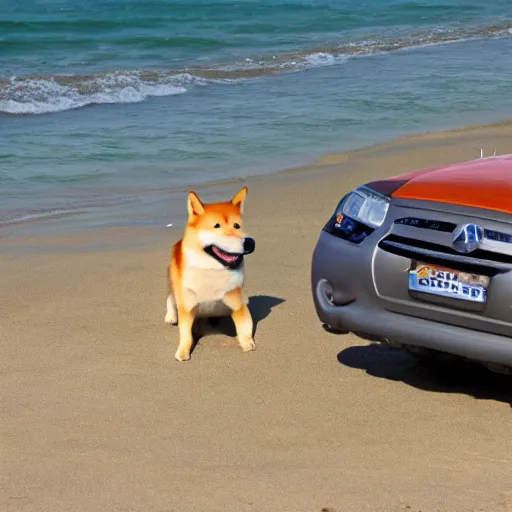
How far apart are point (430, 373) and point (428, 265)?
3.30 ft

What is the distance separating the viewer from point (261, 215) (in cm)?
900

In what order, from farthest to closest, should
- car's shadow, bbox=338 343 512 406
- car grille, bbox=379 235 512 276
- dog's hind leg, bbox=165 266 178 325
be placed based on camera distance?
dog's hind leg, bbox=165 266 178 325 < car's shadow, bbox=338 343 512 406 < car grille, bbox=379 235 512 276

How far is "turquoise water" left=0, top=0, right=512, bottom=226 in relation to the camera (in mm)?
11336

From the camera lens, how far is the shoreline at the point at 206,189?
29.2ft

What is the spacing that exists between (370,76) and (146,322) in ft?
42.7

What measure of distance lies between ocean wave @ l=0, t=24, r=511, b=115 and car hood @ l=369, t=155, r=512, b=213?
11.8 m

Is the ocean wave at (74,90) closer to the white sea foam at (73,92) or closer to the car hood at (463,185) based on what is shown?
the white sea foam at (73,92)

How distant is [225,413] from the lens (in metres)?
4.98

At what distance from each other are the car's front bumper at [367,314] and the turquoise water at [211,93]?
15.3 feet

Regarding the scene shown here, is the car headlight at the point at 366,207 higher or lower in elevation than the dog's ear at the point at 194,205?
higher

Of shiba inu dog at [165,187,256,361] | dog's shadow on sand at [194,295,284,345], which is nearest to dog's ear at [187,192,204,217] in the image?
shiba inu dog at [165,187,256,361]

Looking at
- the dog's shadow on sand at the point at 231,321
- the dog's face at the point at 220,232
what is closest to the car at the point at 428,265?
the dog's face at the point at 220,232

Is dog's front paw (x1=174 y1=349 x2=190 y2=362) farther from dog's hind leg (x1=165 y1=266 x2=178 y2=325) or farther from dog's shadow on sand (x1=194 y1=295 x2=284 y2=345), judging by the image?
dog's hind leg (x1=165 y1=266 x2=178 y2=325)

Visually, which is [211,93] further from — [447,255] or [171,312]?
[447,255]
